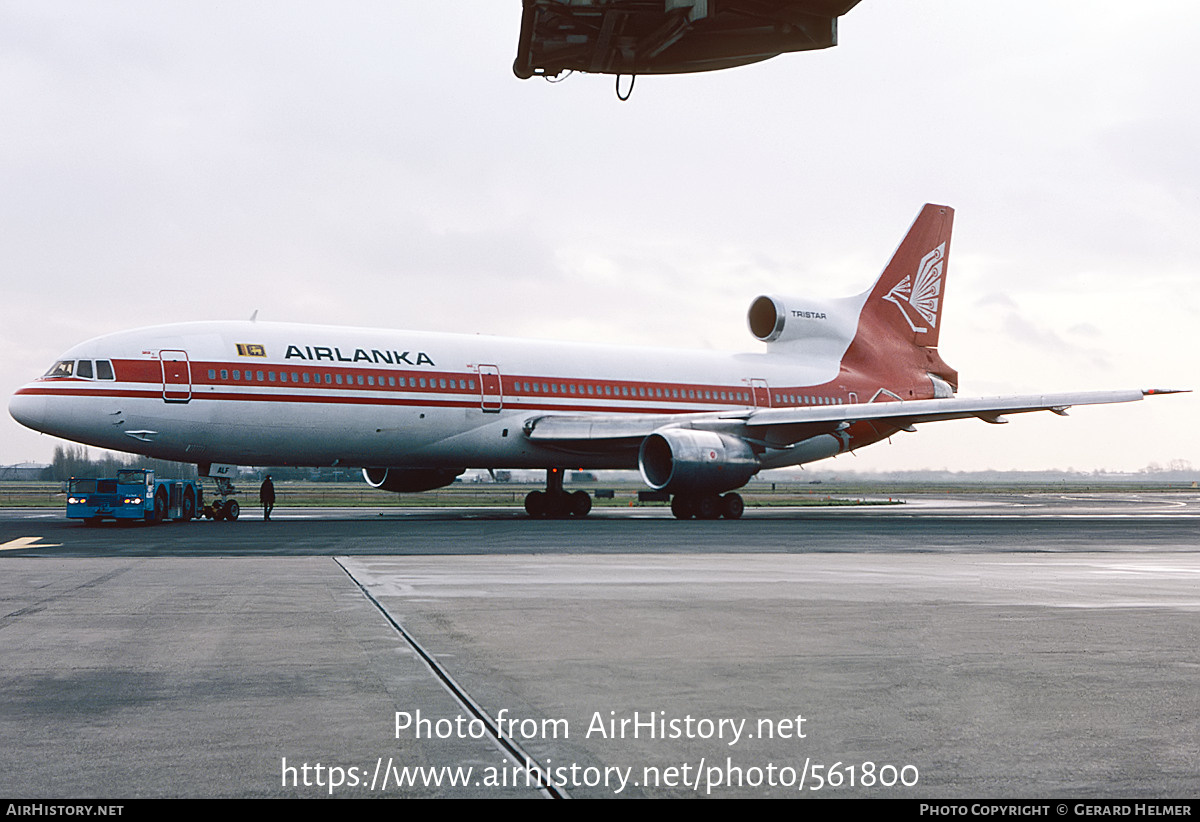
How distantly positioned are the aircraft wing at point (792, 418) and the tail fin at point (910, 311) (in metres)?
8.53

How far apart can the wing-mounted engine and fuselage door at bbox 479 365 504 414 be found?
1172 cm

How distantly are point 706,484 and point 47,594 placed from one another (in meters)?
18.9

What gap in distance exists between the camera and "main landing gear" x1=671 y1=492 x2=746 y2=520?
29.1 m

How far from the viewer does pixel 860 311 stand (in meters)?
38.9

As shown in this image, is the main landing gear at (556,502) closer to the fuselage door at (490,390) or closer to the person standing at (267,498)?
the fuselage door at (490,390)

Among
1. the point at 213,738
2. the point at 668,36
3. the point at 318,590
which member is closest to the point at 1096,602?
the point at 668,36

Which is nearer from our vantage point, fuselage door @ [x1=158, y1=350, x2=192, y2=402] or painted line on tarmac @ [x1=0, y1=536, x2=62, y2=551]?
painted line on tarmac @ [x1=0, y1=536, x2=62, y2=551]

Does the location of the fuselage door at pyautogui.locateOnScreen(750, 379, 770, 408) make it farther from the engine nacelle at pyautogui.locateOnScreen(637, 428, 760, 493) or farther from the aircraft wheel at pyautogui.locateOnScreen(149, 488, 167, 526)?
the aircraft wheel at pyautogui.locateOnScreen(149, 488, 167, 526)

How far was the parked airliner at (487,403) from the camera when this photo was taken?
24578 mm

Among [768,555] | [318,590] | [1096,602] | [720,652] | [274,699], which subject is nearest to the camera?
[274,699]

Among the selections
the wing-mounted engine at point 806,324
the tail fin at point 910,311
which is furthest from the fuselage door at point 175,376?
the tail fin at point 910,311

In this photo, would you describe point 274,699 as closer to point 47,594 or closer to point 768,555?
point 47,594

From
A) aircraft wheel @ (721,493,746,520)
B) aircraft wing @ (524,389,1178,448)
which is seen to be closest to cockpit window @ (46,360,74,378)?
aircraft wing @ (524,389,1178,448)

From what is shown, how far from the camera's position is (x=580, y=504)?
3250 centimetres
